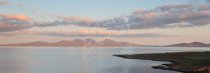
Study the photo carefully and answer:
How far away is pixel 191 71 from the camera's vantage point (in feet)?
225

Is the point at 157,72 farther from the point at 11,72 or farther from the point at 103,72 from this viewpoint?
the point at 11,72

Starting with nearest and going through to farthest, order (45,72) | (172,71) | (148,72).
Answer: (172,71)
(148,72)
(45,72)

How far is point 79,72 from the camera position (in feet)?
282

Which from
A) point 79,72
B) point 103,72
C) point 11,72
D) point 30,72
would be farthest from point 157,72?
point 11,72

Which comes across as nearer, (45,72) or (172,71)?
(172,71)

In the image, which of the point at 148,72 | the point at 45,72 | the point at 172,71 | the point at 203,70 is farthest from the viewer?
the point at 45,72

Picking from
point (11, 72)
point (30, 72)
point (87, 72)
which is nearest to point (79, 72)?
point (87, 72)

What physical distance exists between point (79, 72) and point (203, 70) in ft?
115

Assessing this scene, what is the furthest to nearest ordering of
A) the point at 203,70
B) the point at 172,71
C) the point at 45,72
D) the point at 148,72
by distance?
the point at 45,72 → the point at 148,72 → the point at 172,71 → the point at 203,70

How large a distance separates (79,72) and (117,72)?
1130 cm

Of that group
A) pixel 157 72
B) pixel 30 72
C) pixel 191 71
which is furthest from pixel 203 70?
pixel 30 72

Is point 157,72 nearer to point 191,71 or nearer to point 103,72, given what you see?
point 191,71

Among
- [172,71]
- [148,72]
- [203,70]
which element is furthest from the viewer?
[148,72]

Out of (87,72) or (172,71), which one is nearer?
(172,71)
